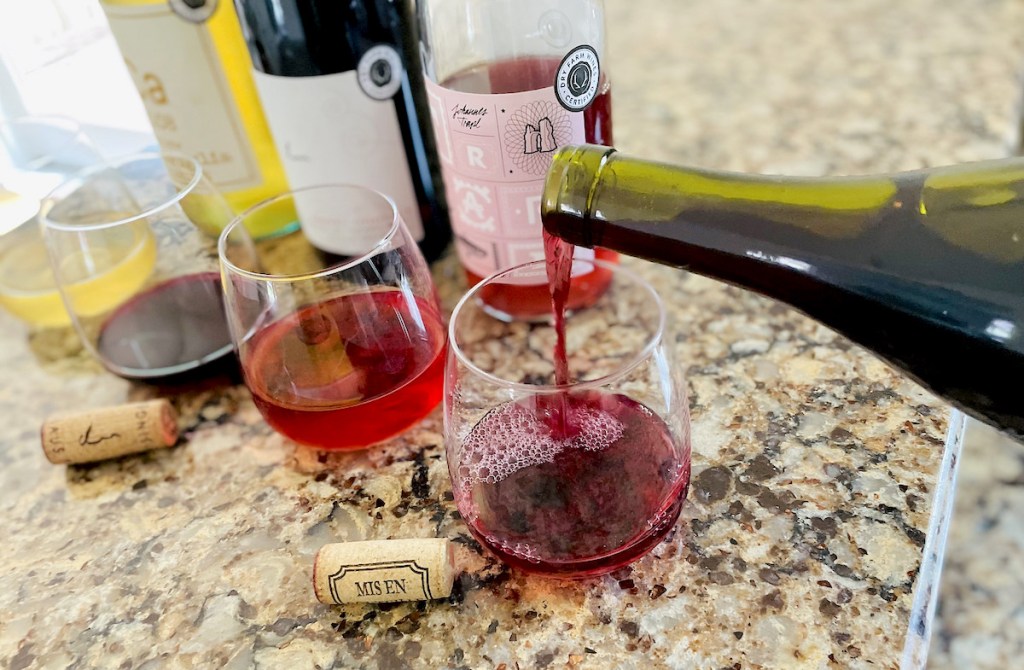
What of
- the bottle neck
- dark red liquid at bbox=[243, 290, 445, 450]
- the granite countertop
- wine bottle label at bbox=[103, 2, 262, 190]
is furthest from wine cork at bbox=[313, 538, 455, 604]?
wine bottle label at bbox=[103, 2, 262, 190]

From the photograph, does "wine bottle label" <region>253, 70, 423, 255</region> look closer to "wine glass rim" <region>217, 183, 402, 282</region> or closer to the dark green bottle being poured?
"wine glass rim" <region>217, 183, 402, 282</region>

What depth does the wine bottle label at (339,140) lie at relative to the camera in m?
0.69

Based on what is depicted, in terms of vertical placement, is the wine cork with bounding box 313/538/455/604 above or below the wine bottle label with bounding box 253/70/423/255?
below

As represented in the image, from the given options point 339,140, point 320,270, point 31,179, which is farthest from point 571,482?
point 31,179

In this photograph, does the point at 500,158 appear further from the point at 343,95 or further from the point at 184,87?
the point at 184,87

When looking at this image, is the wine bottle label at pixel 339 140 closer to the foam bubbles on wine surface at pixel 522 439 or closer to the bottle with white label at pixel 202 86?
the bottle with white label at pixel 202 86

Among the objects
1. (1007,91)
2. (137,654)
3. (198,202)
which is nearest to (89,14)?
(198,202)

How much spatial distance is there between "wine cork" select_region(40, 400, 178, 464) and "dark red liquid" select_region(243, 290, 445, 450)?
104 millimetres

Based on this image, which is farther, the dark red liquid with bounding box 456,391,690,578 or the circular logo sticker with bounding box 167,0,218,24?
the circular logo sticker with bounding box 167,0,218,24

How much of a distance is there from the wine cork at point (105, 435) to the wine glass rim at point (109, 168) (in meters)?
0.15

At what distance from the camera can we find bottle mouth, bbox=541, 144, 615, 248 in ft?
1.59

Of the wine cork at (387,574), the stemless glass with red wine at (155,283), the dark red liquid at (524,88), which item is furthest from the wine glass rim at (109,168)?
the wine cork at (387,574)

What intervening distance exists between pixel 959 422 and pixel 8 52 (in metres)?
1.00

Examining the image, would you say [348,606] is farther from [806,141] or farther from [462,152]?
[806,141]
